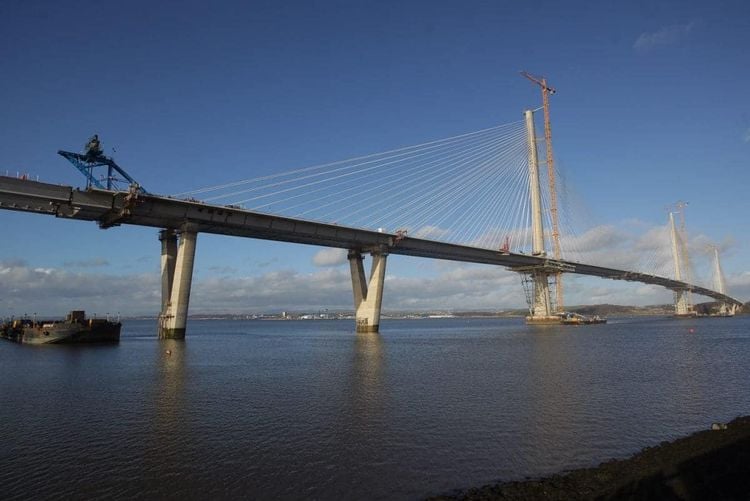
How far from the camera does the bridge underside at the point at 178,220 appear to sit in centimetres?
5475

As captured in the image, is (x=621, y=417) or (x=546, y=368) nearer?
(x=621, y=417)

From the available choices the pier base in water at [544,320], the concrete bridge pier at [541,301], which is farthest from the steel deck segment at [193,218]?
the pier base in water at [544,320]

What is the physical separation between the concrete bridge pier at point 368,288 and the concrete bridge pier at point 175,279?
32062mm

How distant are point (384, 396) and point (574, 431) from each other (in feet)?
33.8

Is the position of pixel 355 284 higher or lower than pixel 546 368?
higher

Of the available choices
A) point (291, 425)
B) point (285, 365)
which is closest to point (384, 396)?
point (291, 425)

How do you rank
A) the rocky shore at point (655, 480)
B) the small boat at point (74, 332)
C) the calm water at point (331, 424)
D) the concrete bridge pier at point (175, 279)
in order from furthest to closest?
1. the small boat at point (74, 332)
2. the concrete bridge pier at point (175, 279)
3. the calm water at point (331, 424)
4. the rocky shore at point (655, 480)

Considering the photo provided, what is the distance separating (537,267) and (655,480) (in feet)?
368

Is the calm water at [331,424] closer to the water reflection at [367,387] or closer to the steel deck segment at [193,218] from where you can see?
the water reflection at [367,387]

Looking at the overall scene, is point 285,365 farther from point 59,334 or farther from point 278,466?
point 59,334

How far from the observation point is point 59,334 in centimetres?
6931

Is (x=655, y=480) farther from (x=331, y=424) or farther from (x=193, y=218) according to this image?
(x=193, y=218)

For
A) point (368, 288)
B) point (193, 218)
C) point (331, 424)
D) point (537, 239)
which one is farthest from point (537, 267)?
point (331, 424)

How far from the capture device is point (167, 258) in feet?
236
